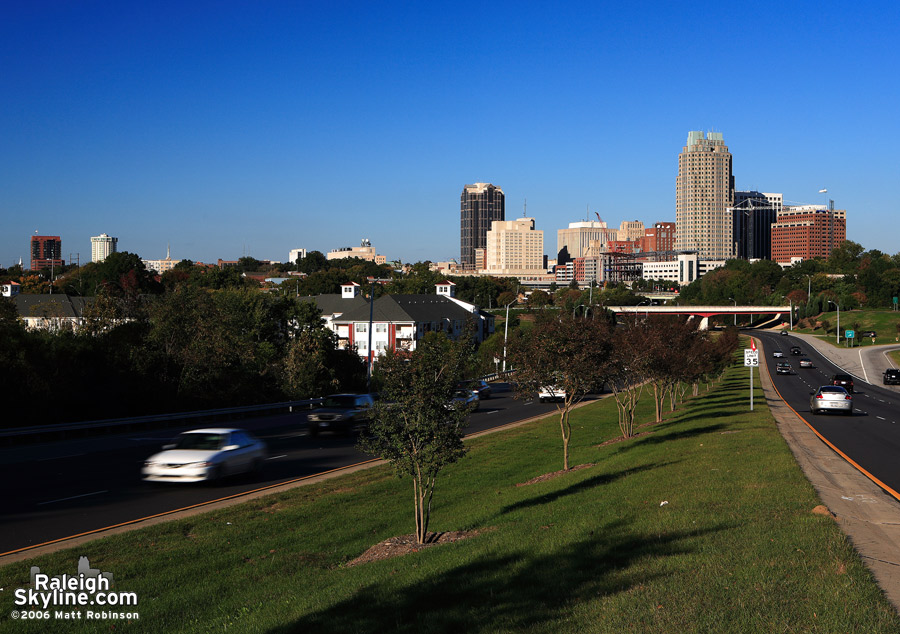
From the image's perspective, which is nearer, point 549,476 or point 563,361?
point 549,476

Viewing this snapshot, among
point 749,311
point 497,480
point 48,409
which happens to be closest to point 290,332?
point 48,409

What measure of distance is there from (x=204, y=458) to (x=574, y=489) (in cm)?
861

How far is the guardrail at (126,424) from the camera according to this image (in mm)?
Result: 27000

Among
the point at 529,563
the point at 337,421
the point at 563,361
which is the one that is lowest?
the point at 337,421

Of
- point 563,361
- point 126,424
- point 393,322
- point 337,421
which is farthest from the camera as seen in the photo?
point 393,322

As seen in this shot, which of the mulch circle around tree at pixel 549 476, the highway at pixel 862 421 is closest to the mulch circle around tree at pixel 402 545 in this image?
the mulch circle around tree at pixel 549 476

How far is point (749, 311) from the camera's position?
142 m

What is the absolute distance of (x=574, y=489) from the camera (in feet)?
52.8

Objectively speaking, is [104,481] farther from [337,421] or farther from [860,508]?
[860,508]

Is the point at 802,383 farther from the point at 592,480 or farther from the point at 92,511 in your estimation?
the point at 92,511

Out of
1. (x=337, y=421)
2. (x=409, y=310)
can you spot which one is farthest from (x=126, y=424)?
(x=409, y=310)

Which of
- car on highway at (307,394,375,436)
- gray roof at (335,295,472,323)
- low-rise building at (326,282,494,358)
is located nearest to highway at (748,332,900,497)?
car on highway at (307,394,375,436)

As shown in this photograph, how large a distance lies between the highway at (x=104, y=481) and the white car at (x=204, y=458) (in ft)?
1.03

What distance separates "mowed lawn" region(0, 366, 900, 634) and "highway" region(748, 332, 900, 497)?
4.39 m
